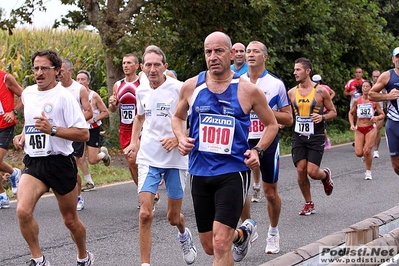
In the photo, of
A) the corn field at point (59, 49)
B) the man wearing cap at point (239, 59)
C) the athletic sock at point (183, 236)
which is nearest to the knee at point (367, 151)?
the man wearing cap at point (239, 59)

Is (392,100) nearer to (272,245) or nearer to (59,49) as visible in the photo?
(272,245)

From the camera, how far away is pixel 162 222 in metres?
10.0

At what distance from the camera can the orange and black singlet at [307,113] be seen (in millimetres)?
10938

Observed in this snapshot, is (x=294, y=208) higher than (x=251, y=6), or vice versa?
(x=251, y=6)

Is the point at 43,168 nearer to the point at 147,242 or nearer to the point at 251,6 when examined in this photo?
the point at 147,242

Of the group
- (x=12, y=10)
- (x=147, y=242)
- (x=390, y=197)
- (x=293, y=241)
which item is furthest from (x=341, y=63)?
(x=147, y=242)

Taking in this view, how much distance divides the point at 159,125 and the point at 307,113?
145 inches

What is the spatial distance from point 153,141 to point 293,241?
6.59 ft

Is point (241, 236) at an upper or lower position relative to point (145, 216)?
lower

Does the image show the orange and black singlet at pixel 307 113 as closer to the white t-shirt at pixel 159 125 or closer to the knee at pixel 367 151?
the white t-shirt at pixel 159 125

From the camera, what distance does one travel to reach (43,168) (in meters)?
6.96

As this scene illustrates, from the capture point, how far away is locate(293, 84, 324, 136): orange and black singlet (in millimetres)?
10938

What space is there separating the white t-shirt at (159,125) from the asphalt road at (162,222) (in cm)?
97

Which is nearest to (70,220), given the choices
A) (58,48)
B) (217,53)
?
(217,53)
